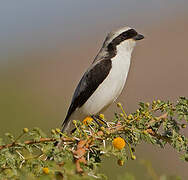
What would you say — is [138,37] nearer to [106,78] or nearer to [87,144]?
[106,78]

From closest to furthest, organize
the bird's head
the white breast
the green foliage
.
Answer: the green foliage → the white breast → the bird's head

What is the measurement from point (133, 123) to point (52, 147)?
60 cm

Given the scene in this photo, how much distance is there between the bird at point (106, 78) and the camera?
5.20m

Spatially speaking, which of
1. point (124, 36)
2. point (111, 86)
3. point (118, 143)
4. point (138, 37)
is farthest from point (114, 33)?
point (118, 143)

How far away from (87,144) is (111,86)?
2798 millimetres

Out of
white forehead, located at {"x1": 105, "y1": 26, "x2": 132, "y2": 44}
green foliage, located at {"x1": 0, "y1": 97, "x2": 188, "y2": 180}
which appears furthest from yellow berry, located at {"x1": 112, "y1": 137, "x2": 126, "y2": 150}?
white forehead, located at {"x1": 105, "y1": 26, "x2": 132, "y2": 44}

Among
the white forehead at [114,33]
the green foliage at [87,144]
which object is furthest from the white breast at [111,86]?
the green foliage at [87,144]

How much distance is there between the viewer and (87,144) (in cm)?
239

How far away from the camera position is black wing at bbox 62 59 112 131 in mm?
5262

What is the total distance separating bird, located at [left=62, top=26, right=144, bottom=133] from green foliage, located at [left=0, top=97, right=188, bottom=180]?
224cm

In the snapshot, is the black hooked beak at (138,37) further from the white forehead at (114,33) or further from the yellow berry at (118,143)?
the yellow berry at (118,143)

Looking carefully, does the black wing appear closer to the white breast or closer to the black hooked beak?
the white breast

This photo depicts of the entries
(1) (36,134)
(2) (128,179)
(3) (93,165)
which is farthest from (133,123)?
(2) (128,179)

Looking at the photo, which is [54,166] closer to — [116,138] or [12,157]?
Result: [12,157]
